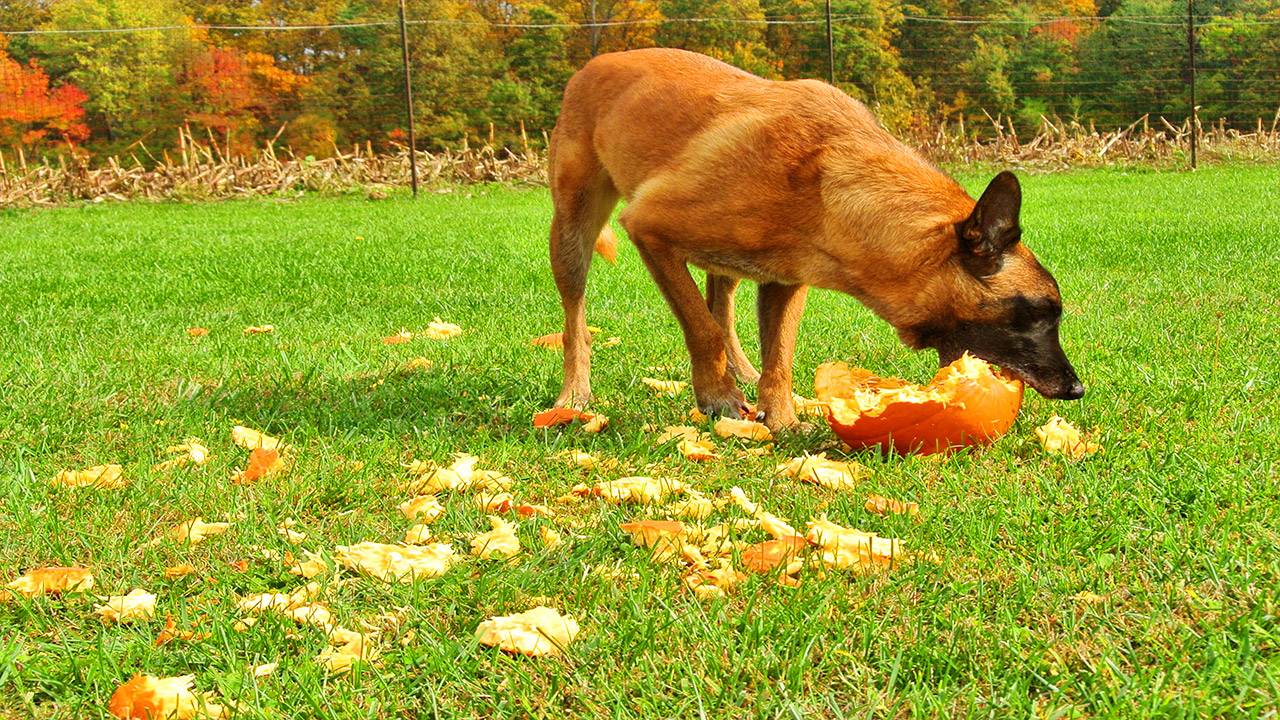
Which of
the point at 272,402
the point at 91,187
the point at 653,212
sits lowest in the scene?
the point at 91,187

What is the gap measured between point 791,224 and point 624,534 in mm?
1693

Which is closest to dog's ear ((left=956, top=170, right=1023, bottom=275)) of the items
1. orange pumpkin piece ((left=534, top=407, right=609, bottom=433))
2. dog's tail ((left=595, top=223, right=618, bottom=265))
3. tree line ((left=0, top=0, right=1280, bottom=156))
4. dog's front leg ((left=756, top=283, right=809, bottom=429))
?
dog's front leg ((left=756, top=283, right=809, bottom=429))

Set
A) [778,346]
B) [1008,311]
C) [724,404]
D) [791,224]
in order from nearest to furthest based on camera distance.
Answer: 1. [1008,311]
2. [791,224]
3. [724,404]
4. [778,346]

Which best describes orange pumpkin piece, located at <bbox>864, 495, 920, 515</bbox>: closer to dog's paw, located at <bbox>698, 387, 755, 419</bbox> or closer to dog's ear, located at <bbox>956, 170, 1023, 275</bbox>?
dog's ear, located at <bbox>956, 170, 1023, 275</bbox>

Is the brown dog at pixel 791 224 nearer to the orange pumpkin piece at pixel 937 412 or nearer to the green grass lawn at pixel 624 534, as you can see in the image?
the orange pumpkin piece at pixel 937 412

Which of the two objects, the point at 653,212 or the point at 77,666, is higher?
the point at 653,212

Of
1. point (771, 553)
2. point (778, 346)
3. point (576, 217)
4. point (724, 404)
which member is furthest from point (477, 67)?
point (771, 553)

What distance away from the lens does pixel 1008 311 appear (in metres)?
4.00

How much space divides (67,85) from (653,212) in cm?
3263

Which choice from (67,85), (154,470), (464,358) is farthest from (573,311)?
(67,85)

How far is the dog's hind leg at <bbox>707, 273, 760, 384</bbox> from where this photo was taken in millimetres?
5527

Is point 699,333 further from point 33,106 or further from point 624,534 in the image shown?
point 33,106

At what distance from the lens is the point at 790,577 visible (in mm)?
2799

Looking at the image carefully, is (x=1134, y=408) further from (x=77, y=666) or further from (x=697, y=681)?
(x=77, y=666)
